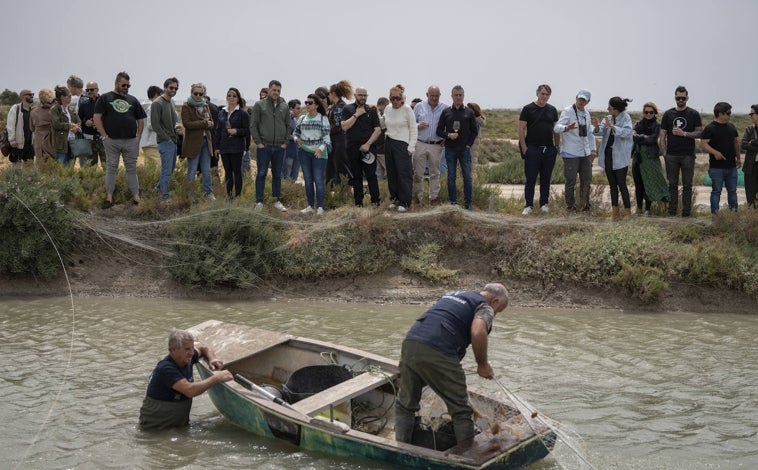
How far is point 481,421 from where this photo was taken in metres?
8.15

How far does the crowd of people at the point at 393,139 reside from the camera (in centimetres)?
1443

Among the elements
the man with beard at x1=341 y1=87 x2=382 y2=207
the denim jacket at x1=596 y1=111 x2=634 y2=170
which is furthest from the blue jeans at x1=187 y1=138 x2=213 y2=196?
the denim jacket at x1=596 y1=111 x2=634 y2=170

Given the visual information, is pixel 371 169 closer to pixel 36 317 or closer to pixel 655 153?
pixel 655 153

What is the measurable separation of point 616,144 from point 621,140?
0.11 metres

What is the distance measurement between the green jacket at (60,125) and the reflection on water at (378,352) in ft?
10.9

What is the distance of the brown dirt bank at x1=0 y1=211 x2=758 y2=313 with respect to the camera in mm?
13555

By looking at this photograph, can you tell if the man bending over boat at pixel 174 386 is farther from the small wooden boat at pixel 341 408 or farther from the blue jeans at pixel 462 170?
the blue jeans at pixel 462 170

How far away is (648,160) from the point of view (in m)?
15.0

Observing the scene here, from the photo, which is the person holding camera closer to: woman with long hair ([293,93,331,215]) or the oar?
woman with long hair ([293,93,331,215])

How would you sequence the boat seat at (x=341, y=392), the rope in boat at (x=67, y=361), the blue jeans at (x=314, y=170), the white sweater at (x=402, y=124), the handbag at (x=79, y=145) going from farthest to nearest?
1. the handbag at (x=79, y=145)
2. the blue jeans at (x=314, y=170)
3. the white sweater at (x=402, y=124)
4. the rope in boat at (x=67, y=361)
5. the boat seat at (x=341, y=392)

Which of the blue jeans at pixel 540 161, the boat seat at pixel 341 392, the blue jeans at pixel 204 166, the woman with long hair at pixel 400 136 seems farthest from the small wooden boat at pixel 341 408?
the blue jeans at pixel 540 161

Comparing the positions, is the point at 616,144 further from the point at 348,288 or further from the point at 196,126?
the point at 196,126

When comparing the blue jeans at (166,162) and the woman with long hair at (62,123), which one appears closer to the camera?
the blue jeans at (166,162)

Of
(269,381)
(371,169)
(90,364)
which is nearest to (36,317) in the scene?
(90,364)
